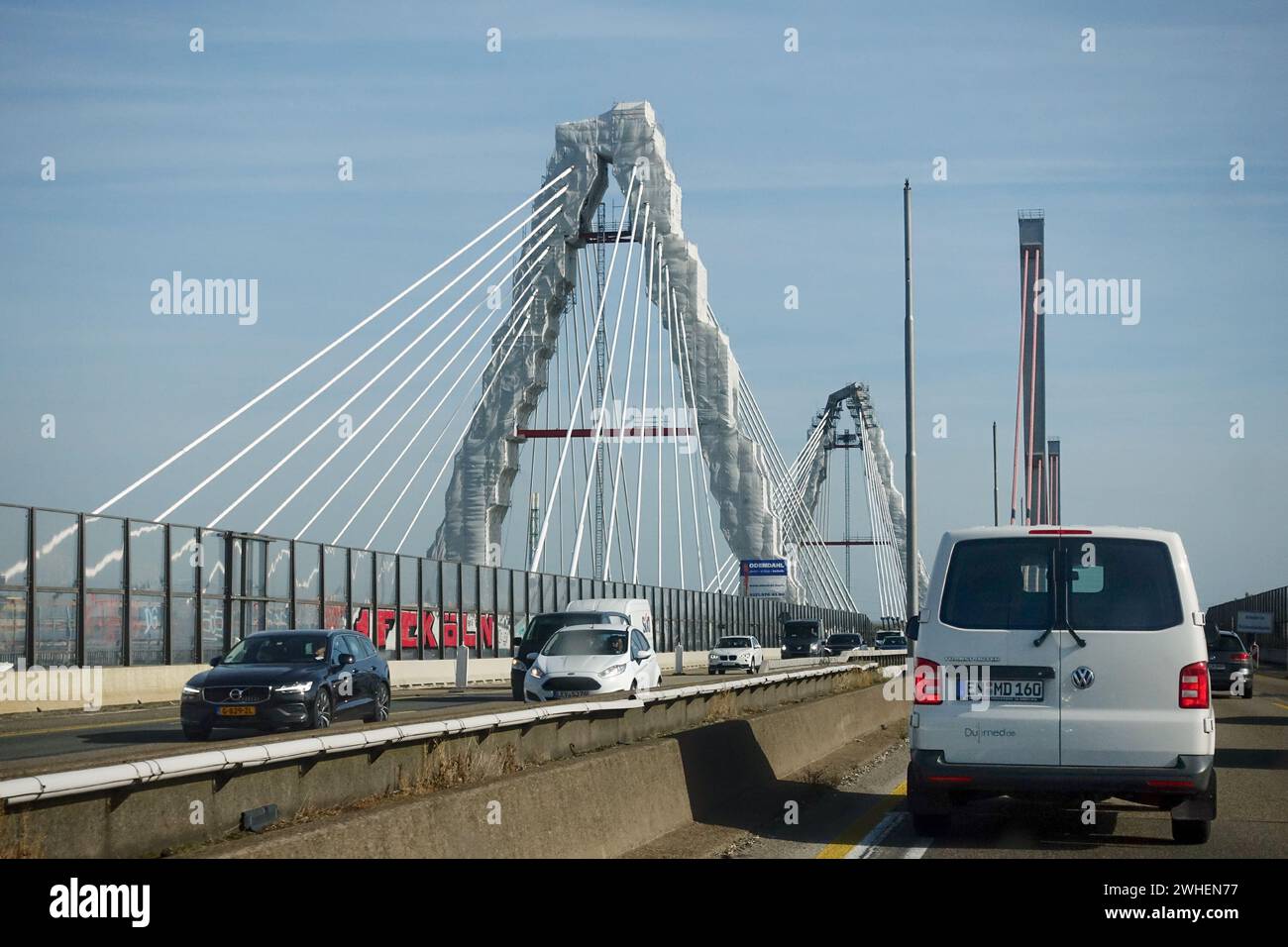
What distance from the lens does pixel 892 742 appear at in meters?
21.7

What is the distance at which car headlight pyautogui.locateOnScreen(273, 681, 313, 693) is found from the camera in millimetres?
19641

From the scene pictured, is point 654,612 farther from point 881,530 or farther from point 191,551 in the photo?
point 881,530

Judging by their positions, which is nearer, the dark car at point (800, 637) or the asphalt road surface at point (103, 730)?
the asphalt road surface at point (103, 730)

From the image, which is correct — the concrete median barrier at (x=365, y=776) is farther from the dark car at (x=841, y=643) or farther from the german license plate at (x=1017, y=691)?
the dark car at (x=841, y=643)

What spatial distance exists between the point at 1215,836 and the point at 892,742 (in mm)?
10124

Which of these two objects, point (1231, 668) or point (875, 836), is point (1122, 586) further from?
point (1231, 668)

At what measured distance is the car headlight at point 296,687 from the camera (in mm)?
19641

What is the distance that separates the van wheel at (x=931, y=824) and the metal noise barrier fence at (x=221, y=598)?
60.7 ft

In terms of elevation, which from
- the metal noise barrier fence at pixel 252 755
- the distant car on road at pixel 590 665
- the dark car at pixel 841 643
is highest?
the metal noise barrier fence at pixel 252 755

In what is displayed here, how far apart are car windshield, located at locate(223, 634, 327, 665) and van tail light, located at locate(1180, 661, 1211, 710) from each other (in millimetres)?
12732

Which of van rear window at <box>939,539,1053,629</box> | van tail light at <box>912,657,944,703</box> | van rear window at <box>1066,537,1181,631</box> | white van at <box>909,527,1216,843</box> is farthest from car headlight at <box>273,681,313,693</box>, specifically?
van rear window at <box>1066,537,1181,631</box>

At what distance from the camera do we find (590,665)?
25641mm

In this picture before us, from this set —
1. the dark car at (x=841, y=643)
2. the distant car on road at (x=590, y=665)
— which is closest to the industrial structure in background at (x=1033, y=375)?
the dark car at (x=841, y=643)

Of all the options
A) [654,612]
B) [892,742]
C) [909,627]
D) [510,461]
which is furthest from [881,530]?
[909,627]
